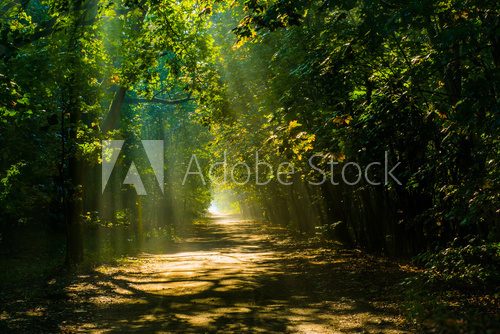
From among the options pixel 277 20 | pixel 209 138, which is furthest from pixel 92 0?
pixel 209 138

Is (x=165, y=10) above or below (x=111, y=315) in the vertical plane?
above

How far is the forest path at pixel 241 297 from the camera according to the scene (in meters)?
8.62

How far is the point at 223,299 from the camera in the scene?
11.1 metres

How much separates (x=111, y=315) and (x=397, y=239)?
33.2ft

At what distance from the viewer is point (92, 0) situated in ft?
41.0

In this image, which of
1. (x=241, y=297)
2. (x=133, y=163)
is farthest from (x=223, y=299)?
(x=133, y=163)

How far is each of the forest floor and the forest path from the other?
→ 18 mm

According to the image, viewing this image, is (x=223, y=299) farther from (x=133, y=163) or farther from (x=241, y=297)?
(x=133, y=163)

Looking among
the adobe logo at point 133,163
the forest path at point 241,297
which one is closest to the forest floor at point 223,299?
the forest path at point 241,297

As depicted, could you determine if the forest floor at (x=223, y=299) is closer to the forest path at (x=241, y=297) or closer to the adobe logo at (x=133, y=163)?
the forest path at (x=241, y=297)

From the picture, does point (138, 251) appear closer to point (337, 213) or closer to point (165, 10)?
point (337, 213)

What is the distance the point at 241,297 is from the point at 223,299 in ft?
1.50

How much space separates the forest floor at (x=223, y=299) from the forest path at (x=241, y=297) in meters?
0.02

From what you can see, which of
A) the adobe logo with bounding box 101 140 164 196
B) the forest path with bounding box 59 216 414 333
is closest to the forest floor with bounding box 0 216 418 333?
the forest path with bounding box 59 216 414 333
